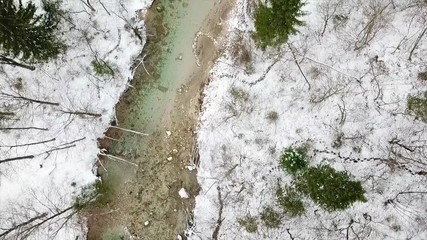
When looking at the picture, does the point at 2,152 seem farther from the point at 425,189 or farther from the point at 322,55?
the point at 425,189

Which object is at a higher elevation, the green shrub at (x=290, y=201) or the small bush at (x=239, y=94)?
the small bush at (x=239, y=94)

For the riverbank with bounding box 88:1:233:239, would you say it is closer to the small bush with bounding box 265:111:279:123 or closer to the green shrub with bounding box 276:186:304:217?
the small bush with bounding box 265:111:279:123

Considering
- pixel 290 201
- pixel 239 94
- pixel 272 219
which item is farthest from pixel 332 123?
pixel 272 219

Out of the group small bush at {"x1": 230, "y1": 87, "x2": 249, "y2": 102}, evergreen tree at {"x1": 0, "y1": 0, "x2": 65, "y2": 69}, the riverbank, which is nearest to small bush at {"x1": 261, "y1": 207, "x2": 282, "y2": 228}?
the riverbank

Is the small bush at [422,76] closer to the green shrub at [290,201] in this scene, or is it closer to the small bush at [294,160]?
the small bush at [294,160]

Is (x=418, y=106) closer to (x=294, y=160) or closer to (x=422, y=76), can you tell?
(x=422, y=76)

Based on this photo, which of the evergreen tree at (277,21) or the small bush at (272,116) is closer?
the evergreen tree at (277,21)

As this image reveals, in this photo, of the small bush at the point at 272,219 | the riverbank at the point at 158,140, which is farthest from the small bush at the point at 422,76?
the riverbank at the point at 158,140
